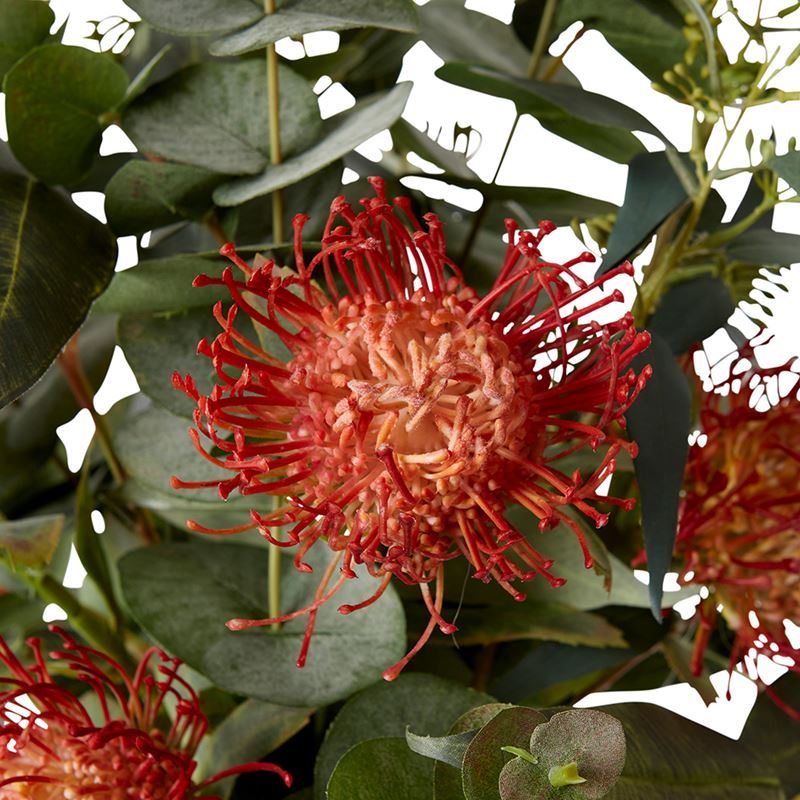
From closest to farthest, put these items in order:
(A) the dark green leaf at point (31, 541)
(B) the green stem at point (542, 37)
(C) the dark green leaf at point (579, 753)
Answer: (C) the dark green leaf at point (579, 753) < (A) the dark green leaf at point (31, 541) < (B) the green stem at point (542, 37)

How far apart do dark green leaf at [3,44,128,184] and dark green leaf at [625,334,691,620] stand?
0.22 meters

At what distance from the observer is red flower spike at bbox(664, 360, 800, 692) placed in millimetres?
471

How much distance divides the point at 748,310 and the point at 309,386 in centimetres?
24

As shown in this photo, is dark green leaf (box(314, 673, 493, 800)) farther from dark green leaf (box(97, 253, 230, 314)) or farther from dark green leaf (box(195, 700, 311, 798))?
dark green leaf (box(97, 253, 230, 314))

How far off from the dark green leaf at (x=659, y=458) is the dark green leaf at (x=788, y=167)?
73 millimetres

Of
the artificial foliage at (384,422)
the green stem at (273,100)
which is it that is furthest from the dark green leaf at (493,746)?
the green stem at (273,100)

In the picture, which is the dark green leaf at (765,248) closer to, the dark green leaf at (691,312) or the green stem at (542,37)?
the dark green leaf at (691,312)

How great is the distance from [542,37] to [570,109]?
9 cm

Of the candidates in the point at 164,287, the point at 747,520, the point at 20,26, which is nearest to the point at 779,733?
the point at 747,520

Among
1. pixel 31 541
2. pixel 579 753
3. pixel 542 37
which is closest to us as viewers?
pixel 579 753

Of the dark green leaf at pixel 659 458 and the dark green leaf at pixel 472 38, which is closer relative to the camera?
the dark green leaf at pixel 659 458

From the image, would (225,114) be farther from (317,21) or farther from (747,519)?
(747,519)

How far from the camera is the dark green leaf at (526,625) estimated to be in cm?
48

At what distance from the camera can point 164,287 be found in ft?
1.46
